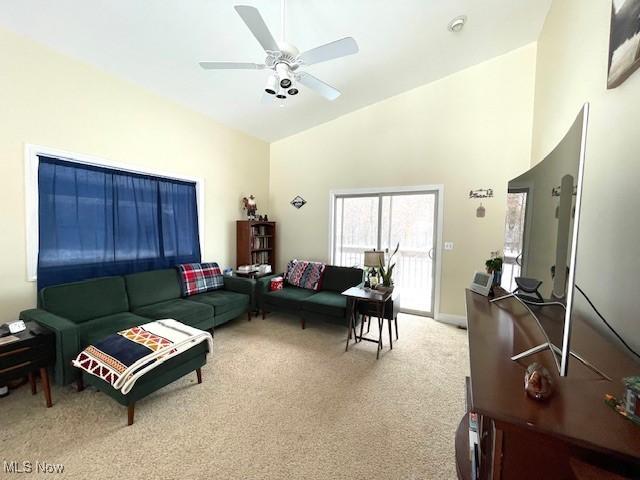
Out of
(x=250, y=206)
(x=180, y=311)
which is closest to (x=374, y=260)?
(x=180, y=311)

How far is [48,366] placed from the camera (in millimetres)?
2027

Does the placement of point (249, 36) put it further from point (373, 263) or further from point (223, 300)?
point (223, 300)

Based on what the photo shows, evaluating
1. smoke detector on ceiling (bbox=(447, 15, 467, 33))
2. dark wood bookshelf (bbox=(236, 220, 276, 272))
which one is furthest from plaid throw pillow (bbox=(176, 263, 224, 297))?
smoke detector on ceiling (bbox=(447, 15, 467, 33))

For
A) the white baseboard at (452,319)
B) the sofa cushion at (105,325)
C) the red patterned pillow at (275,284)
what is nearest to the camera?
the sofa cushion at (105,325)

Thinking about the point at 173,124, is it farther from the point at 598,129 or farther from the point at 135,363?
the point at 598,129

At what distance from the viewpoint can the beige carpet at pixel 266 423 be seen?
1.57m

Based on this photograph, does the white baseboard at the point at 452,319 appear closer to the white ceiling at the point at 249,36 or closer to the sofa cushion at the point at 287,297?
the sofa cushion at the point at 287,297

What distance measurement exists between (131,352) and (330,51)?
2680 mm

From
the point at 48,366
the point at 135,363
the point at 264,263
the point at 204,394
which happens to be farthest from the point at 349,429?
the point at 264,263

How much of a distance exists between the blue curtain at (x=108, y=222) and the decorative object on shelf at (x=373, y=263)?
2575 mm

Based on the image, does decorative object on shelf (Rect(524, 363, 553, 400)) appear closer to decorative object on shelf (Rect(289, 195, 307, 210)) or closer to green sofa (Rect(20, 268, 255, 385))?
green sofa (Rect(20, 268, 255, 385))

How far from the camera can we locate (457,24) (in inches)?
103

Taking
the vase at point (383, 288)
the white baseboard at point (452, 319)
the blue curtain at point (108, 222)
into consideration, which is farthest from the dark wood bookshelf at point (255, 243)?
the white baseboard at point (452, 319)

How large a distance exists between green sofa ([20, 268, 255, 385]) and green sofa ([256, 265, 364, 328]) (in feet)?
0.76
